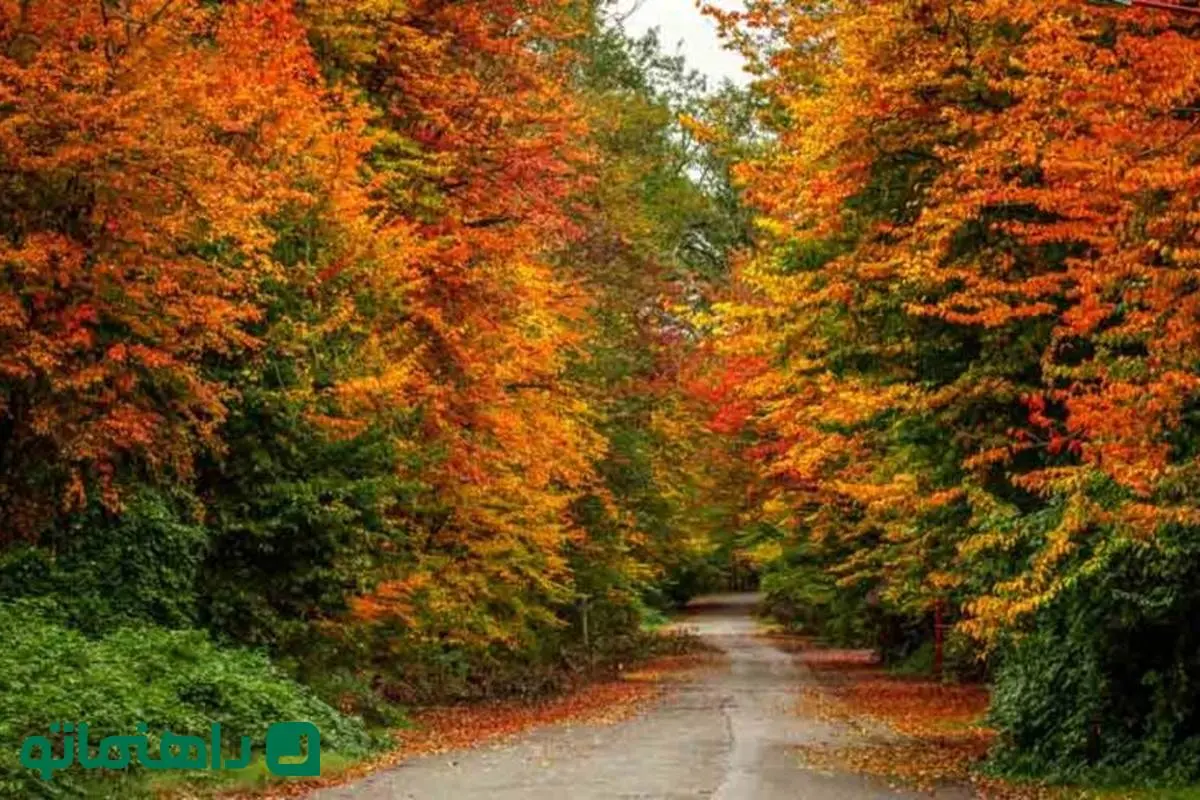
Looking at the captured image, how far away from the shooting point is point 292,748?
16.2 metres

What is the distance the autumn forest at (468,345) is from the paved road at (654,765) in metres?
1.92

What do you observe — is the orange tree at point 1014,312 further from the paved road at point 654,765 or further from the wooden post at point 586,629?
the wooden post at point 586,629

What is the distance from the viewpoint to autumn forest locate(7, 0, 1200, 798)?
13.5m

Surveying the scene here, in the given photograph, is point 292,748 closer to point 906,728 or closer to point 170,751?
point 170,751

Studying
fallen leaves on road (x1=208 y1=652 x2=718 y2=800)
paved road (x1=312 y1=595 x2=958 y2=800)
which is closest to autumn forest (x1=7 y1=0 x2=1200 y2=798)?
fallen leaves on road (x1=208 y1=652 x2=718 y2=800)

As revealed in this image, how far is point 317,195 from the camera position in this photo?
64.6 ft

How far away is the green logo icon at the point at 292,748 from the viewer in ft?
51.2

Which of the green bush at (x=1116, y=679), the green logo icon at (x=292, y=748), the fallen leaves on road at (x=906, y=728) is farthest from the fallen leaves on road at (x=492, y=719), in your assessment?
the green bush at (x=1116, y=679)

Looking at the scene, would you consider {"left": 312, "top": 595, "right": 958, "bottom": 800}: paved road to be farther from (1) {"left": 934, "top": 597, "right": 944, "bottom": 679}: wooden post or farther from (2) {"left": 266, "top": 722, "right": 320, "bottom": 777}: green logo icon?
(1) {"left": 934, "top": 597, "right": 944, "bottom": 679}: wooden post

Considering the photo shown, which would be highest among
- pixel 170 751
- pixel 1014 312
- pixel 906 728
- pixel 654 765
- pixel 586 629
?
pixel 1014 312

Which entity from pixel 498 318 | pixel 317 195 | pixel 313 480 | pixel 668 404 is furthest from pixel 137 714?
pixel 668 404

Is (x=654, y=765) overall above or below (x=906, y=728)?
above

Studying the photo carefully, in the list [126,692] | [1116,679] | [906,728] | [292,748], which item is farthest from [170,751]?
[906,728]

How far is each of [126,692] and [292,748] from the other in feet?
9.59
